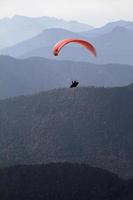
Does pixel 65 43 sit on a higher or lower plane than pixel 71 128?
lower

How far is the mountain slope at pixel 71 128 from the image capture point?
311ft

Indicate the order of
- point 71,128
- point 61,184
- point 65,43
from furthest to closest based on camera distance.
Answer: point 71,128 → point 61,184 → point 65,43

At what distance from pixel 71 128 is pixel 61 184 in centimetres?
3805

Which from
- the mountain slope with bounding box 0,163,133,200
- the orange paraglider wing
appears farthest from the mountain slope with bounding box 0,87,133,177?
the orange paraglider wing

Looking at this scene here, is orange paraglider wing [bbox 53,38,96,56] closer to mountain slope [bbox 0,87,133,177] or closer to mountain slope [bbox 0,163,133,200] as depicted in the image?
mountain slope [bbox 0,163,133,200]

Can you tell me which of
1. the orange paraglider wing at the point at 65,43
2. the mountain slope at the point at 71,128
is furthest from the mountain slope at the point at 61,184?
the orange paraglider wing at the point at 65,43

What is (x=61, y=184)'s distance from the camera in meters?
67.0

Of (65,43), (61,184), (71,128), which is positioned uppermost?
(71,128)

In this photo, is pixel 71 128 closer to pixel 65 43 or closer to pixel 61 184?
pixel 61 184

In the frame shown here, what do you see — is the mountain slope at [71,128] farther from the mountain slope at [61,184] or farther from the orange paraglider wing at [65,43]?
the orange paraglider wing at [65,43]

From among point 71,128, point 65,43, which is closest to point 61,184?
point 65,43

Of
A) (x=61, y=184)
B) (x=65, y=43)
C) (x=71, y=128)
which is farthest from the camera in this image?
(x=71, y=128)

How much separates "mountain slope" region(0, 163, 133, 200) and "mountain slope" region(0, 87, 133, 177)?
60.8ft

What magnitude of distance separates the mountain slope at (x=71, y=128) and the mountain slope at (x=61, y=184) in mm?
18545
